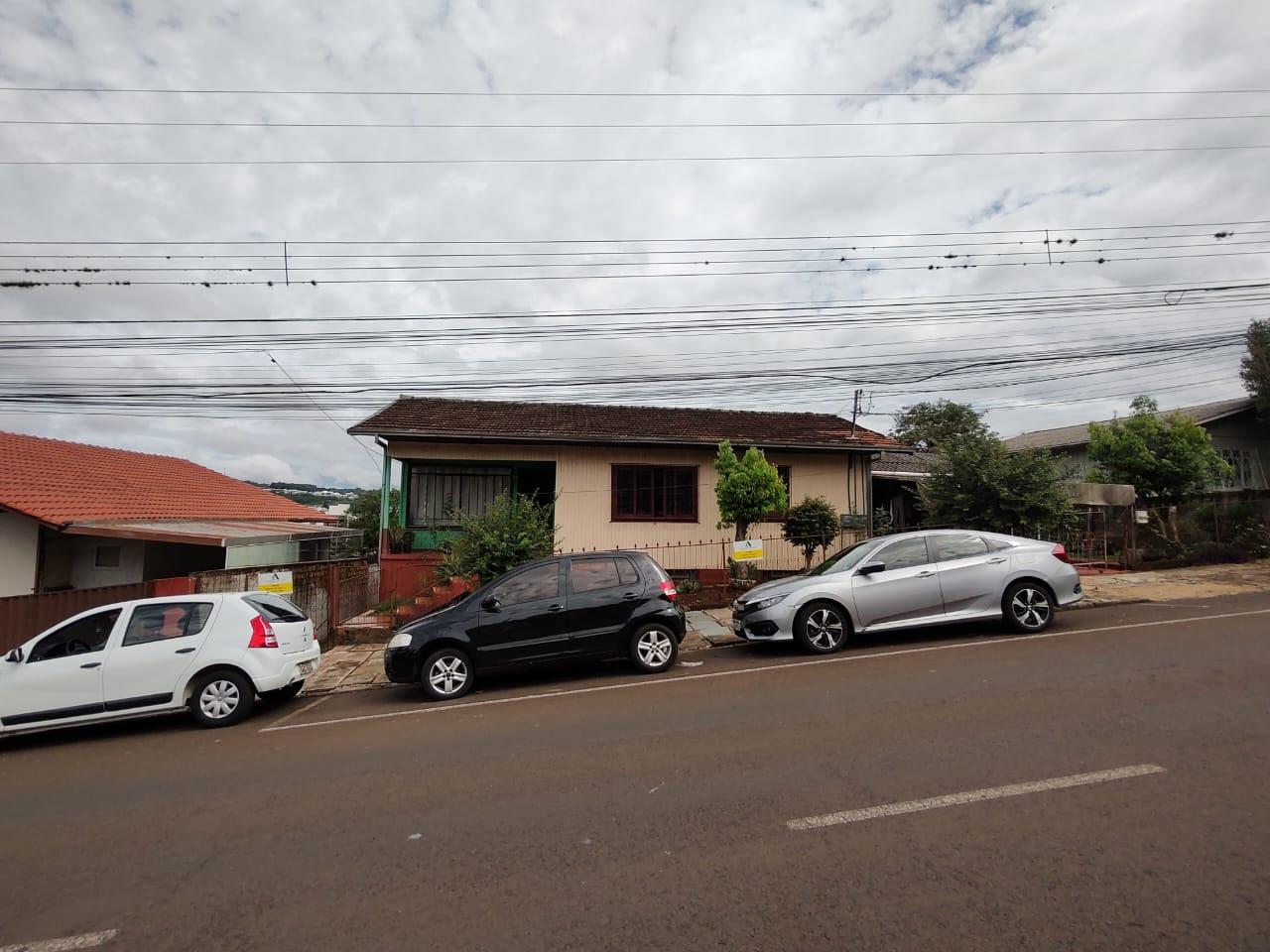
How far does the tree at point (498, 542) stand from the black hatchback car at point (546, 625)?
327 cm

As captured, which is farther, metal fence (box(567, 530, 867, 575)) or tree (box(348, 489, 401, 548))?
tree (box(348, 489, 401, 548))

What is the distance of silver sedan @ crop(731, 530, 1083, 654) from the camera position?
8.90 meters

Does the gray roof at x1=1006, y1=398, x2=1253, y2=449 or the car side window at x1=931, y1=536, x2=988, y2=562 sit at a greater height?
the gray roof at x1=1006, y1=398, x2=1253, y2=449

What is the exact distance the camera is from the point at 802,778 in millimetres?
4488

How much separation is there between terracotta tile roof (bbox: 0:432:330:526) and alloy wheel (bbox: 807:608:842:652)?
14243 millimetres

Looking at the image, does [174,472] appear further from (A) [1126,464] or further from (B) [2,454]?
(A) [1126,464]

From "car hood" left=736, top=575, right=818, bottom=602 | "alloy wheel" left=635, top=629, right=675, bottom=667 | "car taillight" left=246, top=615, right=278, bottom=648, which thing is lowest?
"alloy wheel" left=635, top=629, right=675, bottom=667

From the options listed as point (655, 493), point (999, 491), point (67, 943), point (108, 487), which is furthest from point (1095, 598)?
point (108, 487)

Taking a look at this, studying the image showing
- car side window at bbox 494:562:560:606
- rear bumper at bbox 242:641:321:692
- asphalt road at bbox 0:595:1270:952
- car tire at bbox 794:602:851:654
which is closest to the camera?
asphalt road at bbox 0:595:1270:952

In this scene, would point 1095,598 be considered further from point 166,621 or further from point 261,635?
point 166,621

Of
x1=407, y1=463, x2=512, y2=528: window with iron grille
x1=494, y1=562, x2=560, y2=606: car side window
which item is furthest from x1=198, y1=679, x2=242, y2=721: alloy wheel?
x1=407, y1=463, x2=512, y2=528: window with iron grille

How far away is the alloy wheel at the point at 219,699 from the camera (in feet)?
24.8

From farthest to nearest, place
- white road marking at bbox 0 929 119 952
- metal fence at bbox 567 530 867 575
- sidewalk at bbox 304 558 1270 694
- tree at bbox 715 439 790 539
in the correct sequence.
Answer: metal fence at bbox 567 530 867 575, tree at bbox 715 439 790 539, sidewalk at bbox 304 558 1270 694, white road marking at bbox 0 929 119 952

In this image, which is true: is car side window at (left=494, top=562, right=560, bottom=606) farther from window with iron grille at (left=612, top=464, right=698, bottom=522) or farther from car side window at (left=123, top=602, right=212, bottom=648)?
window with iron grille at (left=612, top=464, right=698, bottom=522)
